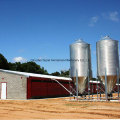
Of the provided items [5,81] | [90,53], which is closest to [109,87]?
[90,53]

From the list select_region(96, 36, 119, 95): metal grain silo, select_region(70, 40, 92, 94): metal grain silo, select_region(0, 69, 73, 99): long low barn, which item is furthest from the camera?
select_region(0, 69, 73, 99): long low barn

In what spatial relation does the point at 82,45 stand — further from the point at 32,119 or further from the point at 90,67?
the point at 32,119

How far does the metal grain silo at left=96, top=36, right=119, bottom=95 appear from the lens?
2280cm

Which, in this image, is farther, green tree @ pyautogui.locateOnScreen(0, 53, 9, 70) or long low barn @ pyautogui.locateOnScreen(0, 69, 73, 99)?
green tree @ pyautogui.locateOnScreen(0, 53, 9, 70)

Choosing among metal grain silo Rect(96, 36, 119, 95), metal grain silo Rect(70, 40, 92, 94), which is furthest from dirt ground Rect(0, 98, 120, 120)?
metal grain silo Rect(70, 40, 92, 94)

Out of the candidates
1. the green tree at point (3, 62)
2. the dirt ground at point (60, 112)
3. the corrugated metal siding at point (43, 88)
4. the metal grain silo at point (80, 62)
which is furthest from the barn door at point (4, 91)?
the green tree at point (3, 62)

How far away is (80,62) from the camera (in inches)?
963

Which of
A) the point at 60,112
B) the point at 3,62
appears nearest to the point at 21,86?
the point at 60,112

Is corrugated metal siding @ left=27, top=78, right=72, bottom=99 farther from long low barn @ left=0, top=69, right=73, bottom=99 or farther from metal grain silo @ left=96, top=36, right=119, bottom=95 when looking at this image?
metal grain silo @ left=96, top=36, right=119, bottom=95

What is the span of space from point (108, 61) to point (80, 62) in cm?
342

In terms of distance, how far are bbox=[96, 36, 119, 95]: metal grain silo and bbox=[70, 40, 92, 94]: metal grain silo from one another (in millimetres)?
1649

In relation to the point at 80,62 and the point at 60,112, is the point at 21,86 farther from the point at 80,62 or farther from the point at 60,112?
the point at 60,112

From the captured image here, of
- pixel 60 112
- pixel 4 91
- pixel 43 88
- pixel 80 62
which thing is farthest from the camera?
pixel 43 88

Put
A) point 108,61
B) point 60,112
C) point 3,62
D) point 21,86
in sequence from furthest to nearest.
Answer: point 3,62, point 21,86, point 108,61, point 60,112
